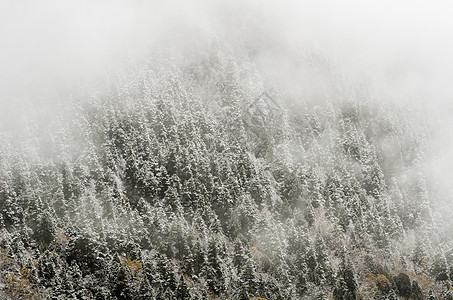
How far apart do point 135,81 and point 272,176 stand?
7167 cm

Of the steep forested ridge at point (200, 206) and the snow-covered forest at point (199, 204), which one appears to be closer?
the steep forested ridge at point (200, 206)

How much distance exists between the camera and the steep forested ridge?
12888 centimetres

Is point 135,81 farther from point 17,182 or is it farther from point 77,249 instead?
point 77,249

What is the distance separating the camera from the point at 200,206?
153250mm

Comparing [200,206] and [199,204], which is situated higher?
[199,204]

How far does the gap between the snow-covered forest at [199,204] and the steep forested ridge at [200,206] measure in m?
0.49

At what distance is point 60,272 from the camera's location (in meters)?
122

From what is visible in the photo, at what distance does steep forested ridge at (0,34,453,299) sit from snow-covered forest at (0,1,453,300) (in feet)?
1.60

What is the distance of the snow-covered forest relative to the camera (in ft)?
423

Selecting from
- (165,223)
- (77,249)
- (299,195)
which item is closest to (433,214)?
(299,195)

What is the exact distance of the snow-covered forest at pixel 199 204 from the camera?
423ft

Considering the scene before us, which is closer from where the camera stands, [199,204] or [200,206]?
[200,206]

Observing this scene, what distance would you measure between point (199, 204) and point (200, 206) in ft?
2.68

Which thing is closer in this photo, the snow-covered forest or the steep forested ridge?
the steep forested ridge
